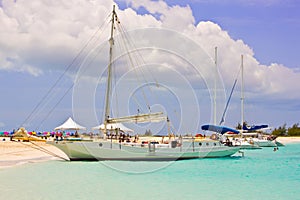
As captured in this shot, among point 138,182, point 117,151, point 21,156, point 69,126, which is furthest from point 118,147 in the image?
point 69,126

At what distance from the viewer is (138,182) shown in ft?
74.9

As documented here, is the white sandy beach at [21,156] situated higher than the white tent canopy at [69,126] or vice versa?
the white tent canopy at [69,126]

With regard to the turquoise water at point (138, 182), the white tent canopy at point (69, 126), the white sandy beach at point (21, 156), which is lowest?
the turquoise water at point (138, 182)

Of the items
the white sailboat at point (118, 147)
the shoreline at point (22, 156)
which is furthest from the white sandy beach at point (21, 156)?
the white sailboat at point (118, 147)

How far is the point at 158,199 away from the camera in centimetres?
1750

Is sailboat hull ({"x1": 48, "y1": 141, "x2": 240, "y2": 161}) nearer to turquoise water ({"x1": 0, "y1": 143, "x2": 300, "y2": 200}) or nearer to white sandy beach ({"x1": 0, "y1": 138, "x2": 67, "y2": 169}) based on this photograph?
turquoise water ({"x1": 0, "y1": 143, "x2": 300, "y2": 200})

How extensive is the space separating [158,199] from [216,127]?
30059 millimetres

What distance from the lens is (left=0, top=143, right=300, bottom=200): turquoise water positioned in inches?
730

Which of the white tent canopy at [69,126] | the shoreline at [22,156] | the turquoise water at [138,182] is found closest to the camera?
the turquoise water at [138,182]

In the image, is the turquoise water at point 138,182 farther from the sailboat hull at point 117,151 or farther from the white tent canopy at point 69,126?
the white tent canopy at point 69,126

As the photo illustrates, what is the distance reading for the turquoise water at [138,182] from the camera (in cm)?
1855

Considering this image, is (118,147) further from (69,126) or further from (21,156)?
(69,126)

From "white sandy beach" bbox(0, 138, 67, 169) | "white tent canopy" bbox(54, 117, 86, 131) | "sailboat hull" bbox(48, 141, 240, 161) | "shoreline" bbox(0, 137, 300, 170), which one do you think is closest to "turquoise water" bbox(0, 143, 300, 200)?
"sailboat hull" bbox(48, 141, 240, 161)

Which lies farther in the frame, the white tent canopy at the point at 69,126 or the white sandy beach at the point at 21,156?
the white tent canopy at the point at 69,126
